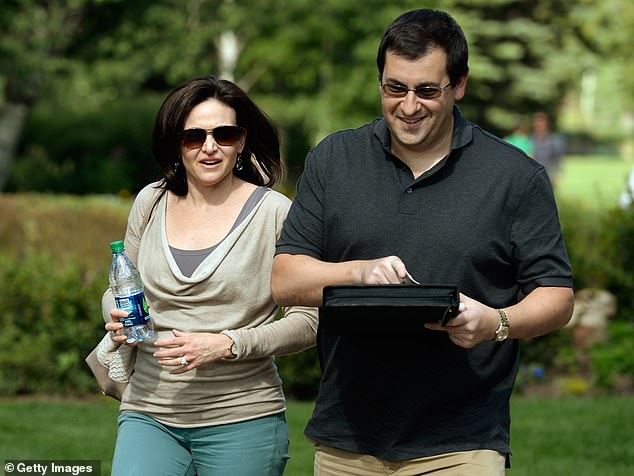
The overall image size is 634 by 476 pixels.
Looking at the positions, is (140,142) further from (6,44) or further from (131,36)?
(6,44)

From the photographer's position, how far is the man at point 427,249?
3.78 m

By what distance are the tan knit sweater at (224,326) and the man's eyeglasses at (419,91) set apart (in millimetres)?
841

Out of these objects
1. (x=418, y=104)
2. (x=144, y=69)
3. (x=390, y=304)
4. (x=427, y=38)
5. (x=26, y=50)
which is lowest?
(x=390, y=304)

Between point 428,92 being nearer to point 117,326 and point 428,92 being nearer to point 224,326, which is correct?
point 224,326

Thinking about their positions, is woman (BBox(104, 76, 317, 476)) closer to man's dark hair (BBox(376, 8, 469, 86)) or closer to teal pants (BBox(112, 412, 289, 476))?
teal pants (BBox(112, 412, 289, 476))

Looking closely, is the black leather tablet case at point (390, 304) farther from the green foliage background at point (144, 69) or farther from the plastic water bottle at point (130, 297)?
the green foliage background at point (144, 69)

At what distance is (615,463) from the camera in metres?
7.96

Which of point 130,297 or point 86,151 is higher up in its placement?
point 130,297

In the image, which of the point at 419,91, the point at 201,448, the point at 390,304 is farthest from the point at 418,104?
the point at 201,448

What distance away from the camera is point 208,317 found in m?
4.30

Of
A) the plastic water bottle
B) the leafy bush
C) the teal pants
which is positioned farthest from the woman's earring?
the leafy bush

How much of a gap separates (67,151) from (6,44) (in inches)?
304

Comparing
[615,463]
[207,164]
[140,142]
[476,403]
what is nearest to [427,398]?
[476,403]

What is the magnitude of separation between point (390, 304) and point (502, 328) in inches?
14.8
